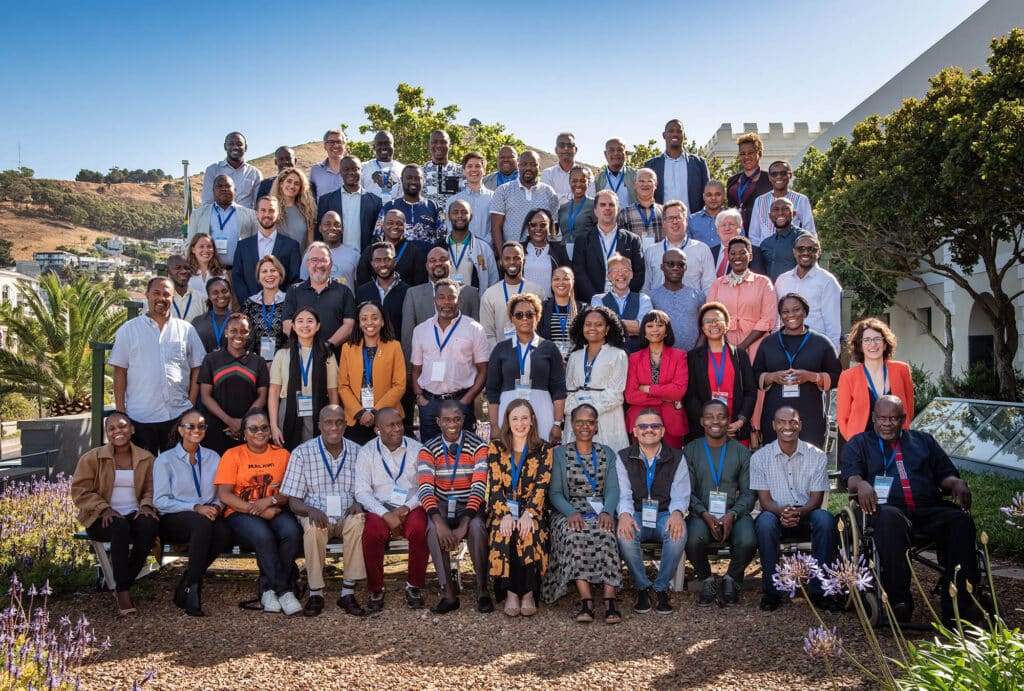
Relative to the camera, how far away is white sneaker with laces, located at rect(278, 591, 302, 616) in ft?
18.8

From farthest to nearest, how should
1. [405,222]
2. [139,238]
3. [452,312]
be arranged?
[139,238] < [405,222] < [452,312]

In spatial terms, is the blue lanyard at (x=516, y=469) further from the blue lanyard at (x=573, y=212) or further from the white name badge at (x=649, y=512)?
the blue lanyard at (x=573, y=212)

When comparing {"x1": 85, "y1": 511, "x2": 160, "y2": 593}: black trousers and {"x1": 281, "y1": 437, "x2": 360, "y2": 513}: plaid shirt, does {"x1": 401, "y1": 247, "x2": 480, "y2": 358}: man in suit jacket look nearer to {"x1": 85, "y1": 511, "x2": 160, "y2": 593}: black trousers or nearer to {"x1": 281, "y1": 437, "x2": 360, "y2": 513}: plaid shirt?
{"x1": 281, "y1": 437, "x2": 360, "y2": 513}: plaid shirt

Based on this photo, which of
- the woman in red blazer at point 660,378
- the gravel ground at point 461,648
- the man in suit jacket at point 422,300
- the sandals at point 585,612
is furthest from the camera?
the man in suit jacket at point 422,300

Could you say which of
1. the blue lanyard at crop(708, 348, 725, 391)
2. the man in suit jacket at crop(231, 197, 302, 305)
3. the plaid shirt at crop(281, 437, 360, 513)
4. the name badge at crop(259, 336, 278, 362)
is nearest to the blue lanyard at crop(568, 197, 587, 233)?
the blue lanyard at crop(708, 348, 725, 391)

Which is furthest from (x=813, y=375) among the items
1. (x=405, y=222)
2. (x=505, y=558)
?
(x=405, y=222)

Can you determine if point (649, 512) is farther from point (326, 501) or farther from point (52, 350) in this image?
point (52, 350)

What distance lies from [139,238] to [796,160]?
328 feet

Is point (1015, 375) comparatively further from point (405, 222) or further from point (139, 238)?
point (139, 238)

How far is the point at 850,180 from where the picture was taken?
19.6 m

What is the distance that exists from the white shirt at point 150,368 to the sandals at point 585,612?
3.61m

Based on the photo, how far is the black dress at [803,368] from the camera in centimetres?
648

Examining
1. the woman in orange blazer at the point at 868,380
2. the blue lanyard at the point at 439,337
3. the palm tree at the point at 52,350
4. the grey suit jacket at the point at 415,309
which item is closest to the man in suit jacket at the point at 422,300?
the grey suit jacket at the point at 415,309

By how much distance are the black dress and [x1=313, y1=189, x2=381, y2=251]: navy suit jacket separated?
409 centimetres
